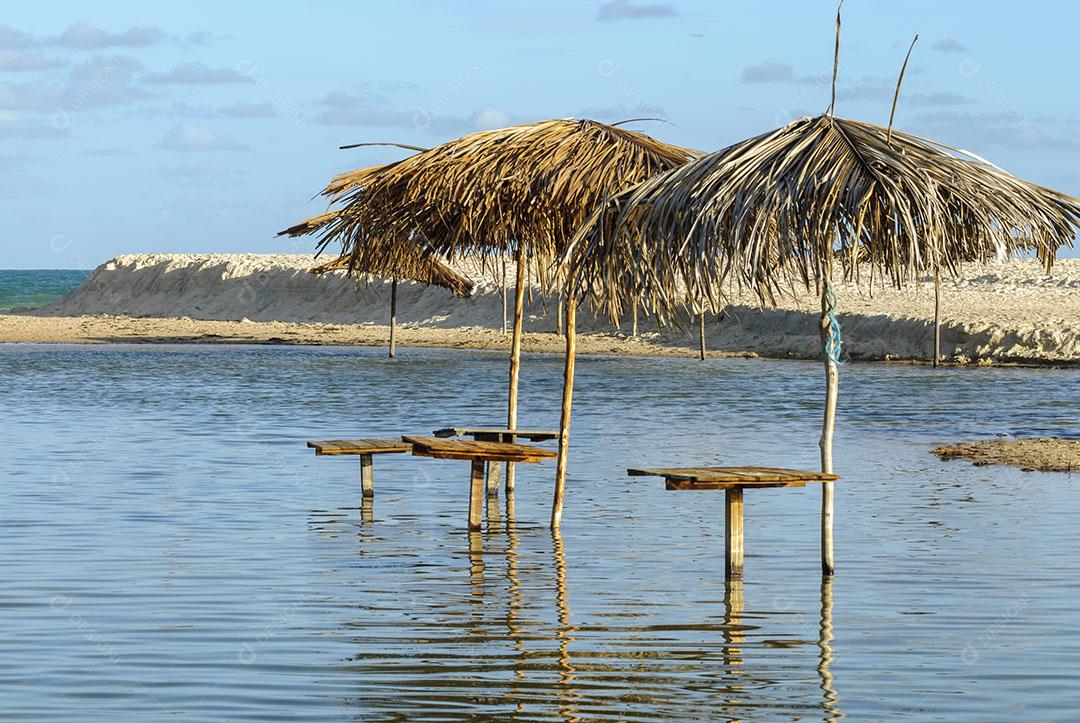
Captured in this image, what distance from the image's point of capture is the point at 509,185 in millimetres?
11430

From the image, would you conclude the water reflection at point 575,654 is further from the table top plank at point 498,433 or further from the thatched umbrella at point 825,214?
the table top plank at point 498,433

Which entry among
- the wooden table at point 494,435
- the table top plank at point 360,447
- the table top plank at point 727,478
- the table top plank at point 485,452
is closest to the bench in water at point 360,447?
the table top plank at point 360,447

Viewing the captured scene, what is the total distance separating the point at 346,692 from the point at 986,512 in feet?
26.1

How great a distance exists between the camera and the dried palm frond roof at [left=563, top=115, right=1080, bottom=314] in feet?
28.7

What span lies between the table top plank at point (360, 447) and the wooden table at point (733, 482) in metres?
3.89

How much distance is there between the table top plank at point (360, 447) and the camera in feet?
42.7

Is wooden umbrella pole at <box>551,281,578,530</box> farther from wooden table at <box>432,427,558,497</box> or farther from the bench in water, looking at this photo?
the bench in water

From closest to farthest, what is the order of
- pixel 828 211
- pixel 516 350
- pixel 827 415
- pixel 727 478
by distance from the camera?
pixel 828 211 < pixel 727 478 < pixel 827 415 < pixel 516 350

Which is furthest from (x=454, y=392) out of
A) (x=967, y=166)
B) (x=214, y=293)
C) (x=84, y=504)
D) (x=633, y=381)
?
(x=214, y=293)

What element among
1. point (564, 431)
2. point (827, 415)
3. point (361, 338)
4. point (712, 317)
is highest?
point (712, 317)

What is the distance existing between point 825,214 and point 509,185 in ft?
11.0

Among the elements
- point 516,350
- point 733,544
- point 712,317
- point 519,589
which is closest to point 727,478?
point 733,544

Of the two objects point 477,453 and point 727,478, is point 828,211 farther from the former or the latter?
point 477,453

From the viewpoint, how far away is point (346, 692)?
23.7 feet
